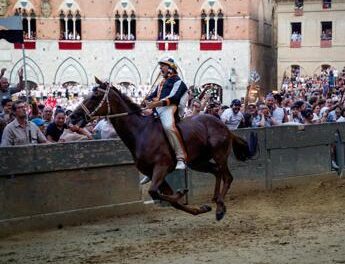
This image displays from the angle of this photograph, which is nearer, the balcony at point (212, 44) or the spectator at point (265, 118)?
the spectator at point (265, 118)

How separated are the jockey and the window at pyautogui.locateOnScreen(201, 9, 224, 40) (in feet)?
132

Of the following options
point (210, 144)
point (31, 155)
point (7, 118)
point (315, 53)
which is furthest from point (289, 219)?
point (315, 53)

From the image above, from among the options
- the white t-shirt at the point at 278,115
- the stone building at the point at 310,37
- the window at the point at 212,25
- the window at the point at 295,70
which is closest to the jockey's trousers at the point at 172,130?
the white t-shirt at the point at 278,115

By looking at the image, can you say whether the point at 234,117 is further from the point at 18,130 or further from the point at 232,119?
the point at 18,130

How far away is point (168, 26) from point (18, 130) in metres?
41.4

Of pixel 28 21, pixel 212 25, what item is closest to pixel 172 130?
pixel 212 25

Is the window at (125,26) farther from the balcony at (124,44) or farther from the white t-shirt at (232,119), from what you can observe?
the white t-shirt at (232,119)

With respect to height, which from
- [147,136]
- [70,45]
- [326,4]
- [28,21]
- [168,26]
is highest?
[326,4]

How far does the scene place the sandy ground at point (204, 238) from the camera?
9.74m

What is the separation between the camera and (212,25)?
5241 cm

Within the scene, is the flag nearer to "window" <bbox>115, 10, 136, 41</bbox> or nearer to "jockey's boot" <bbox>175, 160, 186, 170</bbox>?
"jockey's boot" <bbox>175, 160, 186, 170</bbox>

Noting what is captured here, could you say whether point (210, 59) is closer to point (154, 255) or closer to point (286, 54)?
point (286, 54)

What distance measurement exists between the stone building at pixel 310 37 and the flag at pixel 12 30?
43.9 meters

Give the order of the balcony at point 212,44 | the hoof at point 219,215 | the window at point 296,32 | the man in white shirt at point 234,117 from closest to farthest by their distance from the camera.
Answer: the hoof at point 219,215 → the man in white shirt at point 234,117 → the balcony at point 212,44 → the window at point 296,32
